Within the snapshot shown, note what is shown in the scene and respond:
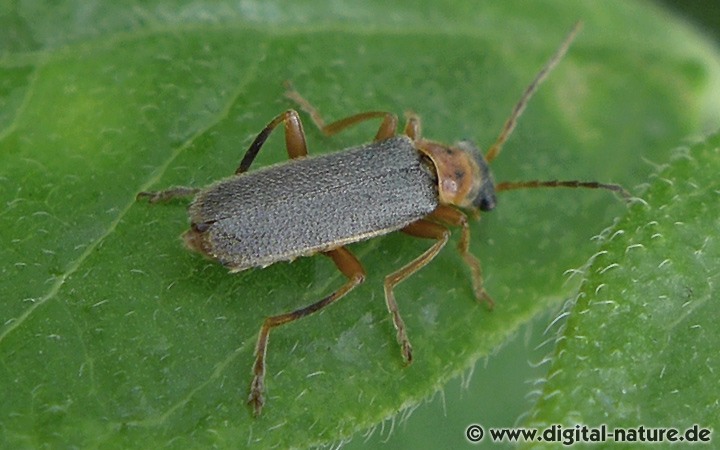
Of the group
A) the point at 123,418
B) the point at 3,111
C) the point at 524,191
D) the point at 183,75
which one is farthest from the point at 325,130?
the point at 123,418

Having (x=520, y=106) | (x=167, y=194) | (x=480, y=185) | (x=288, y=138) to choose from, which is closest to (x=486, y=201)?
(x=480, y=185)

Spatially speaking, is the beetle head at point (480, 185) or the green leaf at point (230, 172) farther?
the beetle head at point (480, 185)

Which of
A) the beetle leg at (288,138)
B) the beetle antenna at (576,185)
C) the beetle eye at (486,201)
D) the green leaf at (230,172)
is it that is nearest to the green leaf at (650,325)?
the green leaf at (230,172)

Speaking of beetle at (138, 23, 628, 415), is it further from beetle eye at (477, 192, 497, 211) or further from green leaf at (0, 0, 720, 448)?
green leaf at (0, 0, 720, 448)

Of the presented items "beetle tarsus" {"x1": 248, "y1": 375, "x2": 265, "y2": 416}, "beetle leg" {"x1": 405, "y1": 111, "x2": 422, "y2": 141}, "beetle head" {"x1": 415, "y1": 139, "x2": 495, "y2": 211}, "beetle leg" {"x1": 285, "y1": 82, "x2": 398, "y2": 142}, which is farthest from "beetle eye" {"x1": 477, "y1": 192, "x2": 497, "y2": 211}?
"beetle tarsus" {"x1": 248, "y1": 375, "x2": 265, "y2": 416}

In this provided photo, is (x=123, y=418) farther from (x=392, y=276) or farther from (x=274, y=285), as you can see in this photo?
(x=392, y=276)

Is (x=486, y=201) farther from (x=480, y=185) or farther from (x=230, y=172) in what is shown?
(x=230, y=172)

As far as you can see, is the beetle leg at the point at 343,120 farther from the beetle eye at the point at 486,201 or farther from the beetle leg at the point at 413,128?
the beetle eye at the point at 486,201
